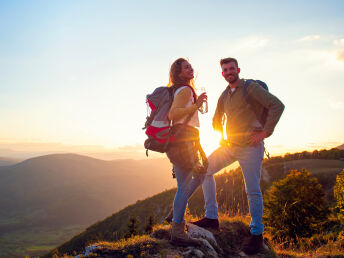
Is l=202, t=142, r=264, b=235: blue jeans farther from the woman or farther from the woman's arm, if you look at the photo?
the woman's arm

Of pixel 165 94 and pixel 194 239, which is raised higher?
pixel 165 94

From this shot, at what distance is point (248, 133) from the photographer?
4.37 metres

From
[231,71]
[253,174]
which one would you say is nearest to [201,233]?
[253,174]

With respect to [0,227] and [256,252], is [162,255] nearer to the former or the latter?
[256,252]

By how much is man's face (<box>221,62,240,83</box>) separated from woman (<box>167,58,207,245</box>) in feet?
2.93

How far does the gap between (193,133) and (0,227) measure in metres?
208

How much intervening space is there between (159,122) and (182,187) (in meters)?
1.02

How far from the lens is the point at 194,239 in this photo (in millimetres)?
3986

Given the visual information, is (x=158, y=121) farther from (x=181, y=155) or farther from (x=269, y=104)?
(x=269, y=104)

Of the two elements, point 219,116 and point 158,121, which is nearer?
point 158,121

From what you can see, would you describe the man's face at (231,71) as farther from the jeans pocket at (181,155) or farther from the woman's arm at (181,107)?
the jeans pocket at (181,155)

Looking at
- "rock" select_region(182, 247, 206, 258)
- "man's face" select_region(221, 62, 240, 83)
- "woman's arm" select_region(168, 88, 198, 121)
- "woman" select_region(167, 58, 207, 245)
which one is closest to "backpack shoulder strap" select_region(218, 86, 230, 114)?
"man's face" select_region(221, 62, 240, 83)

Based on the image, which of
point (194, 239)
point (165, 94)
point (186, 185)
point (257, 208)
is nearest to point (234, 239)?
point (257, 208)

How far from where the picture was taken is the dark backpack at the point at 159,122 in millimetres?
3643
